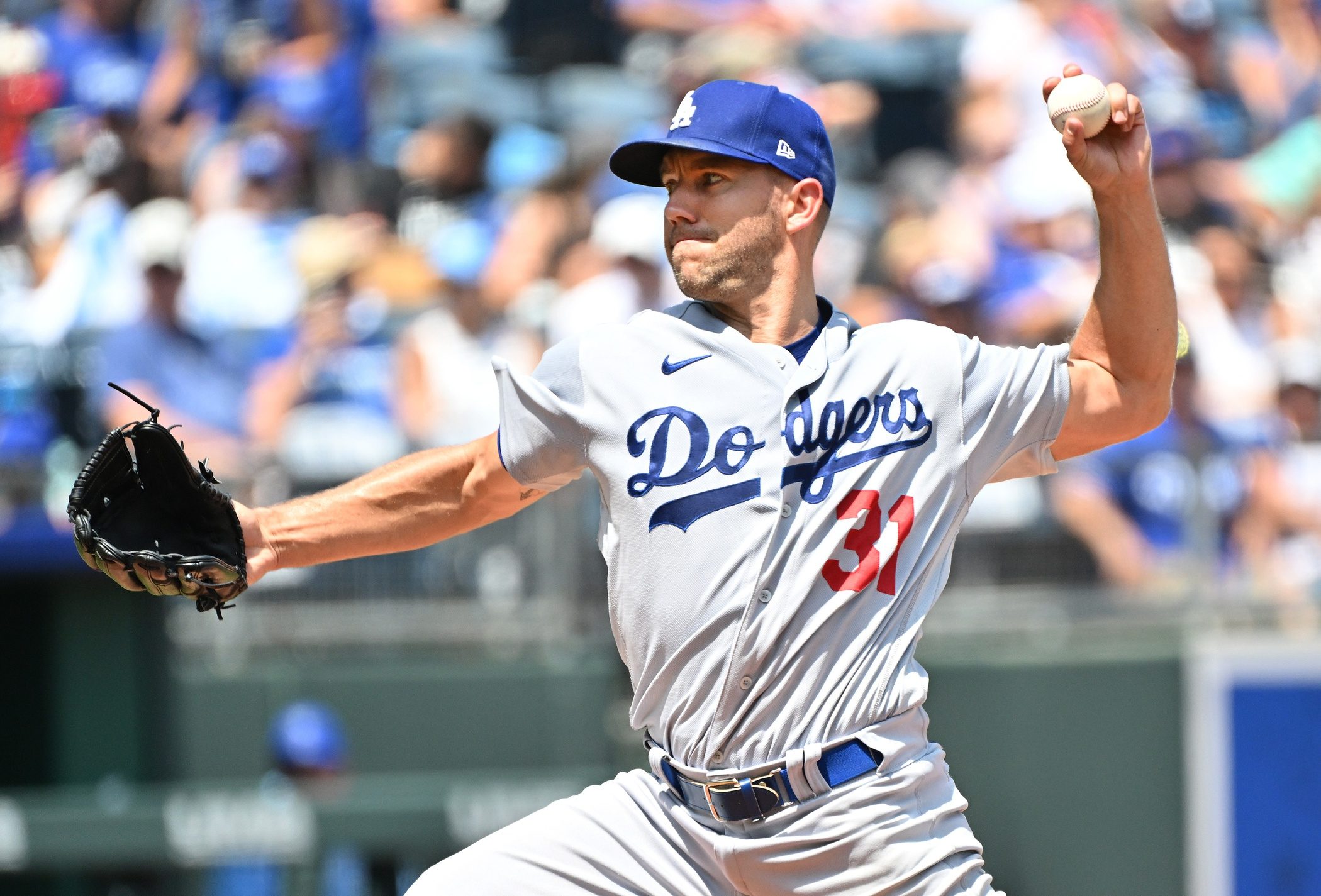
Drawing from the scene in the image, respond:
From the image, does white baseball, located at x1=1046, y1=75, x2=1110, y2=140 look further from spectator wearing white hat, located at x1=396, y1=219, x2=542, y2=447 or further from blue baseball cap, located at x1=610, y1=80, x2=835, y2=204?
spectator wearing white hat, located at x1=396, y1=219, x2=542, y2=447

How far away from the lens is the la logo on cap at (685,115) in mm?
2914

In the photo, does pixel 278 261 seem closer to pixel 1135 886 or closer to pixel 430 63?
pixel 430 63

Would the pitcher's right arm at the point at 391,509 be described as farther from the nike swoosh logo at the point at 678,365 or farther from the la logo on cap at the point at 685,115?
the la logo on cap at the point at 685,115

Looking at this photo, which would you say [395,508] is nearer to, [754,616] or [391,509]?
[391,509]

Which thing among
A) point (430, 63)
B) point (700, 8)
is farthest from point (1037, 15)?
point (430, 63)

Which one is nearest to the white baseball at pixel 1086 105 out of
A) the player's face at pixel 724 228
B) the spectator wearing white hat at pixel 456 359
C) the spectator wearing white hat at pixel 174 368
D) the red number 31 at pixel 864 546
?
the player's face at pixel 724 228

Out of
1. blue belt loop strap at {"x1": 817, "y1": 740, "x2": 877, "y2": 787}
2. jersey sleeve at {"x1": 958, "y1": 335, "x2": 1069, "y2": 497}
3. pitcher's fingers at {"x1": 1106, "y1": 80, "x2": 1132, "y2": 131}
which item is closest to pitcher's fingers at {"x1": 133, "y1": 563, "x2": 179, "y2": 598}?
blue belt loop strap at {"x1": 817, "y1": 740, "x2": 877, "y2": 787}

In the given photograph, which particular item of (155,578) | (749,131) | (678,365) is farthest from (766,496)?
(155,578)

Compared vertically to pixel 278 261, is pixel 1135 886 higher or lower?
lower

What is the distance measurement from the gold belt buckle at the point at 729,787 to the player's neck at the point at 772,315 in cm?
79

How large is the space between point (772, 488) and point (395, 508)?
719 millimetres

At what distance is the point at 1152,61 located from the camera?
9086 millimetres

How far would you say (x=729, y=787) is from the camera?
2723 millimetres

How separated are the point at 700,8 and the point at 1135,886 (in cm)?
564
